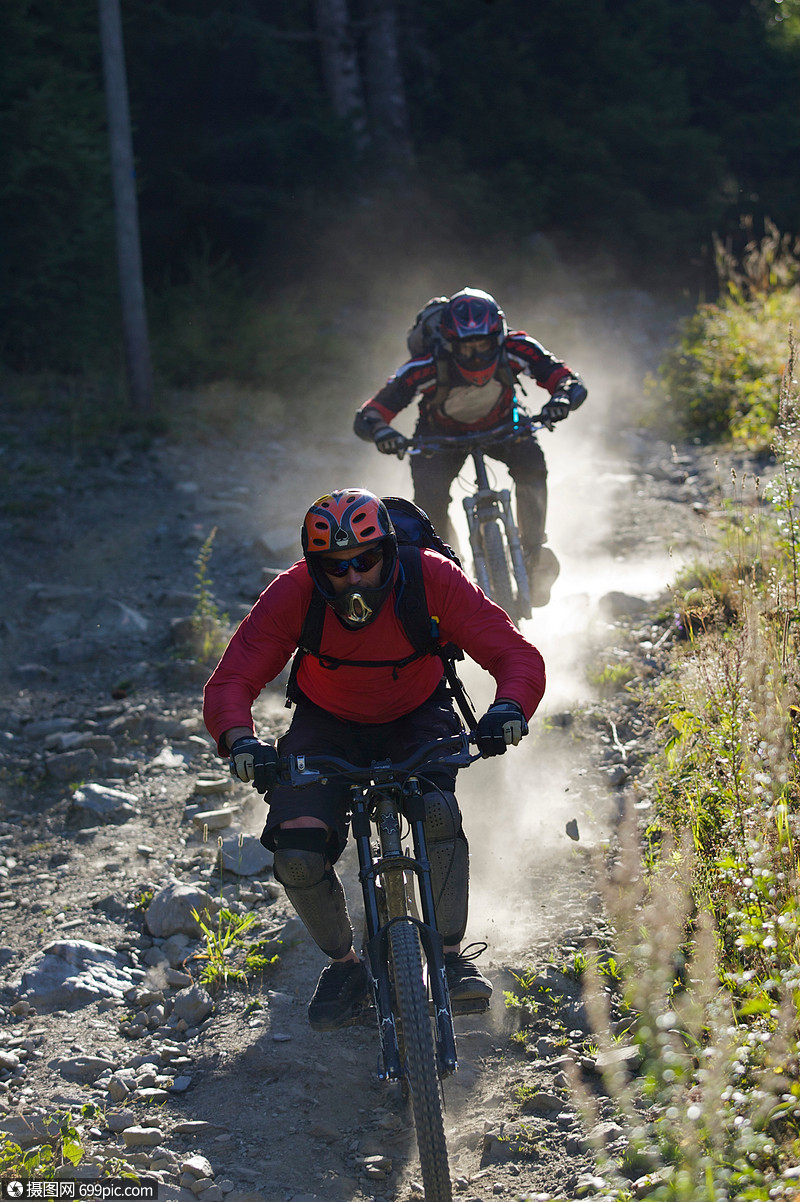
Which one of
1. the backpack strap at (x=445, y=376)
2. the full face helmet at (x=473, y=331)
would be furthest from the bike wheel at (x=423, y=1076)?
the backpack strap at (x=445, y=376)

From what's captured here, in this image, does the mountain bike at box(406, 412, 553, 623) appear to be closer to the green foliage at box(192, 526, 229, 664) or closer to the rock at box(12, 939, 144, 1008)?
the green foliage at box(192, 526, 229, 664)

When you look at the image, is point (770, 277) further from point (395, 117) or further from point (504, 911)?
point (504, 911)

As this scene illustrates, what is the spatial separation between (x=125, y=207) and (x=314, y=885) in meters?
11.0

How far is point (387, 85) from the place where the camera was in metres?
21.2

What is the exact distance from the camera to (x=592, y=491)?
11617 millimetres

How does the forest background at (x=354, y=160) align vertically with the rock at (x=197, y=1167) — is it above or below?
above

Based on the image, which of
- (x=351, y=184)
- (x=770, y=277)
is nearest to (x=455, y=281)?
(x=351, y=184)

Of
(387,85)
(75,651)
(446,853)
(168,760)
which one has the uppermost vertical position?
(387,85)

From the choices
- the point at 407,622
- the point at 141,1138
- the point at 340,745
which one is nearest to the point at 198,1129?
the point at 141,1138

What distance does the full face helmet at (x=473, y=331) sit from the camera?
22.6 ft

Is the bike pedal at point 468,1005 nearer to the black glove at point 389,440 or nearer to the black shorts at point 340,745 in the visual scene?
the black shorts at point 340,745

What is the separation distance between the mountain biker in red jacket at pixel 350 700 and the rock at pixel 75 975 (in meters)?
1.21

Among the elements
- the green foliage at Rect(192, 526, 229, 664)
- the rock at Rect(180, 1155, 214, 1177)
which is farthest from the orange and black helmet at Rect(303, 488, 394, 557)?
the green foliage at Rect(192, 526, 229, 664)

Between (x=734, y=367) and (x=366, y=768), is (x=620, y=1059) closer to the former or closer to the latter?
(x=366, y=768)
